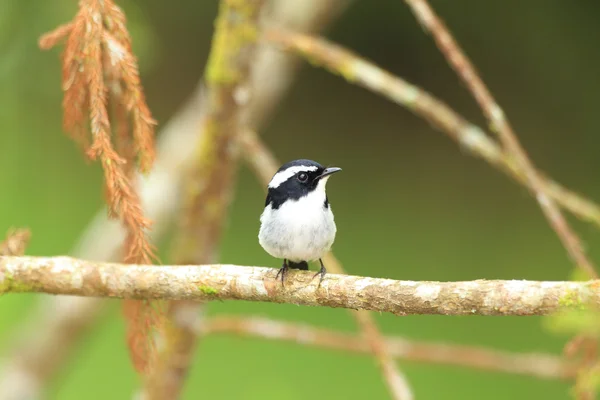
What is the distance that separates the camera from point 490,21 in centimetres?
640

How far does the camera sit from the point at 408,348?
3.47 m

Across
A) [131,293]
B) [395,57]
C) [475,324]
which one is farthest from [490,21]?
[131,293]

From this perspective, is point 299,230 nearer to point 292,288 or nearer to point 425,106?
point 292,288

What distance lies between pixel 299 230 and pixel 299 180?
0.67 ft

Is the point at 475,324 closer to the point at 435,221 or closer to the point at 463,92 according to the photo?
the point at 435,221

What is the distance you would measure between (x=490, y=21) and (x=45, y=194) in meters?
4.11

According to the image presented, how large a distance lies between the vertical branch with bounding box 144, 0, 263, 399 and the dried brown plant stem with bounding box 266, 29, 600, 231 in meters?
0.21

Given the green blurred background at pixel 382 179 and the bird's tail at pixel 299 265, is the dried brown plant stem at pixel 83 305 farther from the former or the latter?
the bird's tail at pixel 299 265

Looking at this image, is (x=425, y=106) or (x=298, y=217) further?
(x=425, y=106)

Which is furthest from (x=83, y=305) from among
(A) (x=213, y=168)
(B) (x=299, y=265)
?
(B) (x=299, y=265)

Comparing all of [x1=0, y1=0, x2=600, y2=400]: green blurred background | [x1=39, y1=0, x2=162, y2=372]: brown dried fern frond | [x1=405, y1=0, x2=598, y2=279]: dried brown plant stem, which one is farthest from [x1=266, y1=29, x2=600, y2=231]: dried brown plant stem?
[x1=0, y1=0, x2=600, y2=400]: green blurred background

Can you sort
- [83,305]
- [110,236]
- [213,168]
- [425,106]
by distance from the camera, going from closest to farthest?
[425,106] → [213,168] → [83,305] → [110,236]

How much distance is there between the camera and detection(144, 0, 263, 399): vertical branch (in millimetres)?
2729

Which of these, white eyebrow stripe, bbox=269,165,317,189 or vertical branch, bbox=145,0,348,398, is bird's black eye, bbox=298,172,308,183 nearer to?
white eyebrow stripe, bbox=269,165,317,189
